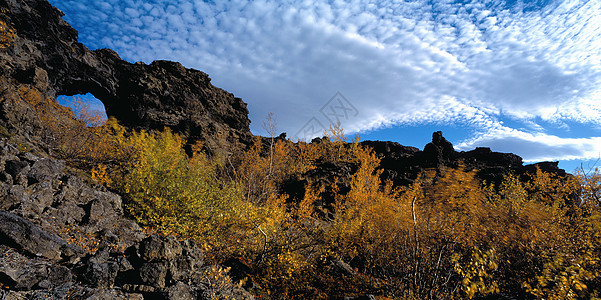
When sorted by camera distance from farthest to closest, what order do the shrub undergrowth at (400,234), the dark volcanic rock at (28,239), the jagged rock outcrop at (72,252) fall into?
the shrub undergrowth at (400,234) → the dark volcanic rock at (28,239) → the jagged rock outcrop at (72,252)

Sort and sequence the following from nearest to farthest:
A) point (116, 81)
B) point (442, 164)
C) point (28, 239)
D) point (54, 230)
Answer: point (28, 239), point (54, 230), point (442, 164), point (116, 81)

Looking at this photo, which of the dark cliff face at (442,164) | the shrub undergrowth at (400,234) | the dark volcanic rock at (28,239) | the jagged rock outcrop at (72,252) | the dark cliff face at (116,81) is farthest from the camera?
the dark cliff face at (442,164)

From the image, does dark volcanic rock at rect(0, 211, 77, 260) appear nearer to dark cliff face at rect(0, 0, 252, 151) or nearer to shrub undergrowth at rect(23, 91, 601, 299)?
shrub undergrowth at rect(23, 91, 601, 299)

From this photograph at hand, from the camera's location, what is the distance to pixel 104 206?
323 inches

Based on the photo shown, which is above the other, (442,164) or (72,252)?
(442,164)

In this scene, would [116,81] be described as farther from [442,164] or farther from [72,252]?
[442,164]

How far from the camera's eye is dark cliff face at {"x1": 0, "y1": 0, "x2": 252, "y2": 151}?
20.3m

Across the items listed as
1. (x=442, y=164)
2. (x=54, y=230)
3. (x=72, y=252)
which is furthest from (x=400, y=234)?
(x=442, y=164)

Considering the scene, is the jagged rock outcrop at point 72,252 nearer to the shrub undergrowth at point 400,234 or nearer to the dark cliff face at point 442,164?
the shrub undergrowth at point 400,234

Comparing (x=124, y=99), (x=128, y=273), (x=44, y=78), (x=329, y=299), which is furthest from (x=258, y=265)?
(x=124, y=99)

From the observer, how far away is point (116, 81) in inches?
1213

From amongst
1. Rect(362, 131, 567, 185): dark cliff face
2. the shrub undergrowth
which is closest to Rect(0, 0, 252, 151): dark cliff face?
the shrub undergrowth

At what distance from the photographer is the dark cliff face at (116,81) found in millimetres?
20281

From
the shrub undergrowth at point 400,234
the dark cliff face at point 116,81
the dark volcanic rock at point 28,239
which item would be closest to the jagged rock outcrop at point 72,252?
the dark volcanic rock at point 28,239
